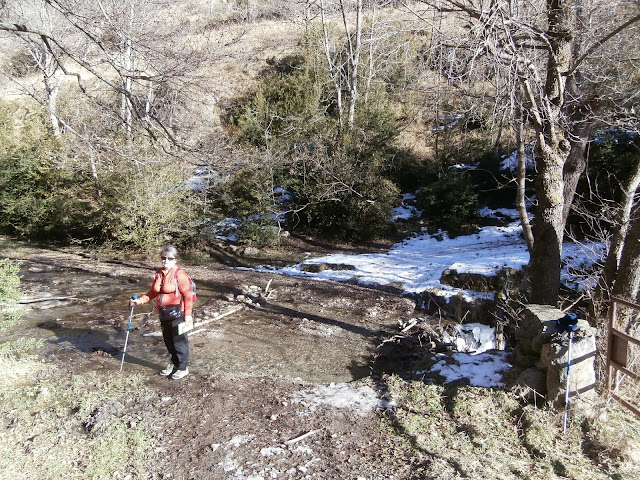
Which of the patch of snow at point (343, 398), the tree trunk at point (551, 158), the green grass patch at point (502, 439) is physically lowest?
the patch of snow at point (343, 398)

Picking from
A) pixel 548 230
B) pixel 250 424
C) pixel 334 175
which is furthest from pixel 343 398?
pixel 334 175

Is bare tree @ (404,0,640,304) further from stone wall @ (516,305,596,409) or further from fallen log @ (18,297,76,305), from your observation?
fallen log @ (18,297,76,305)

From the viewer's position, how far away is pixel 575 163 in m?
6.62

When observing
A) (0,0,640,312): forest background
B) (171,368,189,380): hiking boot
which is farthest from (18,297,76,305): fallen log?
(171,368,189,380): hiking boot

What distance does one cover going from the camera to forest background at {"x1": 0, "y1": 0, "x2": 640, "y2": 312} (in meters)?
5.23

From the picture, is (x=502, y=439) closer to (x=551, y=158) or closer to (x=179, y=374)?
(x=551, y=158)

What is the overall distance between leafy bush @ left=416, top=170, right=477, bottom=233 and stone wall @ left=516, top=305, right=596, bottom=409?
1527 centimetres

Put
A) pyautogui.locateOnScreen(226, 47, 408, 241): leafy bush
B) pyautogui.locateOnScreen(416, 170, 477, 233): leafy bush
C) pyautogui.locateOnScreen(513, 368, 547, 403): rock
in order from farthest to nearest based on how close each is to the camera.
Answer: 1. pyautogui.locateOnScreen(416, 170, 477, 233): leafy bush
2. pyautogui.locateOnScreen(226, 47, 408, 241): leafy bush
3. pyautogui.locateOnScreen(513, 368, 547, 403): rock

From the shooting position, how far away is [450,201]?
64.3 ft

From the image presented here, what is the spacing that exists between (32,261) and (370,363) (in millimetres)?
12492

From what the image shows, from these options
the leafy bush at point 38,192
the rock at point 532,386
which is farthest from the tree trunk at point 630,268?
the leafy bush at point 38,192

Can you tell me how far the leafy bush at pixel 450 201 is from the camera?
19375 millimetres

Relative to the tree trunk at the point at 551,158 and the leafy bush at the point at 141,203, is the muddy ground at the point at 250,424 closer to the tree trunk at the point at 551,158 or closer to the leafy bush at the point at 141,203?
the tree trunk at the point at 551,158

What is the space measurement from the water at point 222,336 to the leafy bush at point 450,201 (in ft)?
37.6
